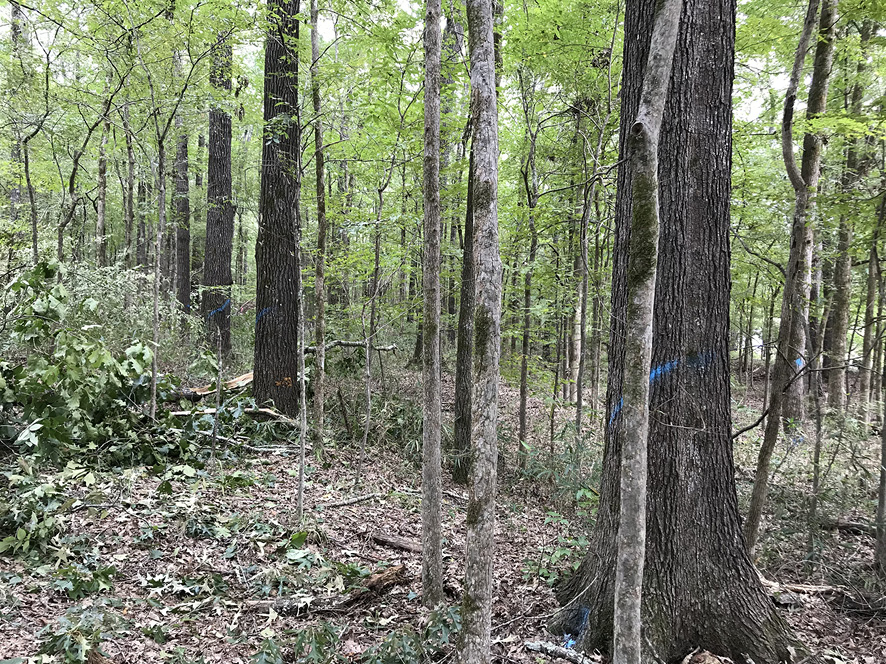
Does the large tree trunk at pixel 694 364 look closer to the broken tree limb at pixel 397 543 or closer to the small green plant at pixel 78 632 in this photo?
the broken tree limb at pixel 397 543

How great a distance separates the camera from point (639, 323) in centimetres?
254

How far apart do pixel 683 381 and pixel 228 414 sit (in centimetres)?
573

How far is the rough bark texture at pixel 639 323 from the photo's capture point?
246cm

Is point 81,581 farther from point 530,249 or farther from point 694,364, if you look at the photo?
point 530,249

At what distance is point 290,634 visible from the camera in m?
3.22

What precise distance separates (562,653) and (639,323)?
2.31 meters

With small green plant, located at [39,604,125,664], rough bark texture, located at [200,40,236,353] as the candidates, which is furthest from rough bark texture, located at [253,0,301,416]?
rough bark texture, located at [200,40,236,353]

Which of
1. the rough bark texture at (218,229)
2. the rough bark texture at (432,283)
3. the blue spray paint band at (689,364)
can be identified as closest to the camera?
the blue spray paint band at (689,364)

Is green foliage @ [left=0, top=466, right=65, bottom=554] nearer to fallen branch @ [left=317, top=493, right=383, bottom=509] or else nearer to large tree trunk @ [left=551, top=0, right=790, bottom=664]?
fallen branch @ [left=317, top=493, right=383, bottom=509]

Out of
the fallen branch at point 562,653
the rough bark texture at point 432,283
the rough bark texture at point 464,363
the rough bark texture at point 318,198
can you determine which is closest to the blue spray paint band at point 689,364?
the rough bark texture at point 432,283

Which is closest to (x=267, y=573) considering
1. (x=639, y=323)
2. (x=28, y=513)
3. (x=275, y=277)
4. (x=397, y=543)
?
(x=397, y=543)

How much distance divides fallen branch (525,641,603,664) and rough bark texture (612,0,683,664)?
0.82 meters

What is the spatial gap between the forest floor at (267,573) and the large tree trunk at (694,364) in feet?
2.69

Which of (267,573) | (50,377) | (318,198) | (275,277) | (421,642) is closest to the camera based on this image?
(421,642)
